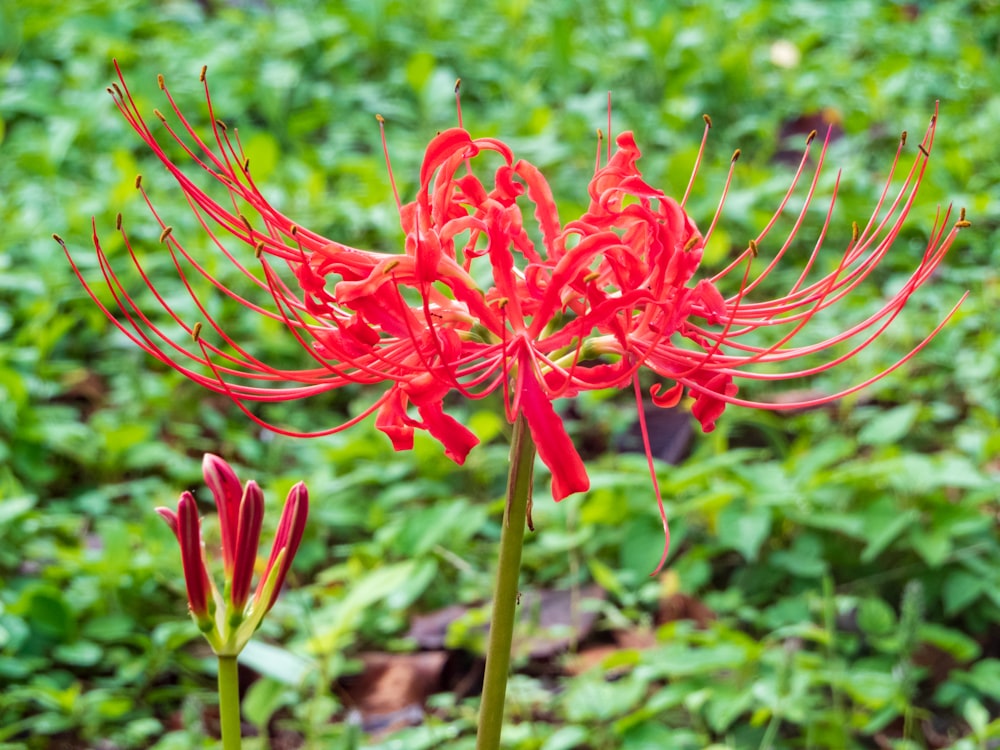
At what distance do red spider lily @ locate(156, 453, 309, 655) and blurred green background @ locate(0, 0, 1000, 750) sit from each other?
292mm

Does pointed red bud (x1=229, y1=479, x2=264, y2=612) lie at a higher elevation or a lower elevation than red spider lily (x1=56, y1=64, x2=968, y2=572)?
lower

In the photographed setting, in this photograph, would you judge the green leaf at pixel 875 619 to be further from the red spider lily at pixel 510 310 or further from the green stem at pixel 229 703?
the green stem at pixel 229 703

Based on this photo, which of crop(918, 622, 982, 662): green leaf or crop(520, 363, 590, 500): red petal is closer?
crop(520, 363, 590, 500): red petal

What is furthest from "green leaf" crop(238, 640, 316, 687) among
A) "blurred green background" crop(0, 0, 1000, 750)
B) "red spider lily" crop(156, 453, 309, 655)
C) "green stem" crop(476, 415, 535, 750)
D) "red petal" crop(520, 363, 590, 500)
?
"red petal" crop(520, 363, 590, 500)

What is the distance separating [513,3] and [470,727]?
3.99 meters

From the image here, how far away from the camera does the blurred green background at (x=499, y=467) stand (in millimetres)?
1935

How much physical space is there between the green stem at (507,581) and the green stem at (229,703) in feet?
0.73

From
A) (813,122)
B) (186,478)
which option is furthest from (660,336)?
(813,122)

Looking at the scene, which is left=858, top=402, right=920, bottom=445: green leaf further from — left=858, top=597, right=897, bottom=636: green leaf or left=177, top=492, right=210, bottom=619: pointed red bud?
left=177, top=492, right=210, bottom=619: pointed red bud

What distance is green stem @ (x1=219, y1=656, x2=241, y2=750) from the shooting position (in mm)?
1020

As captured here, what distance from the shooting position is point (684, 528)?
2.24 meters

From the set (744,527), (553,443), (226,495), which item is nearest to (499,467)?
(744,527)

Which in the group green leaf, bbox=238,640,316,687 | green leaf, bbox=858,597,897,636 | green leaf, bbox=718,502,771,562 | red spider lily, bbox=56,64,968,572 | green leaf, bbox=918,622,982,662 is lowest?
green leaf, bbox=918,622,982,662

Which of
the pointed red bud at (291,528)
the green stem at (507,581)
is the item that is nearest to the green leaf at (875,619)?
the green stem at (507,581)
